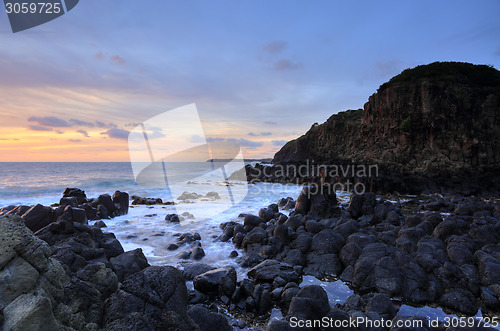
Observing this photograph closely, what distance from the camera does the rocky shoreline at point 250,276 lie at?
3701mm

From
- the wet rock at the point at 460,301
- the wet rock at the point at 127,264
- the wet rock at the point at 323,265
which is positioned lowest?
the wet rock at the point at 460,301

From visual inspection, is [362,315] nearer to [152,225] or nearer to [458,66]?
[152,225]

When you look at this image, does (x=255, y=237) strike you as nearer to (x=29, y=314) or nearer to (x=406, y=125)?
(x=29, y=314)

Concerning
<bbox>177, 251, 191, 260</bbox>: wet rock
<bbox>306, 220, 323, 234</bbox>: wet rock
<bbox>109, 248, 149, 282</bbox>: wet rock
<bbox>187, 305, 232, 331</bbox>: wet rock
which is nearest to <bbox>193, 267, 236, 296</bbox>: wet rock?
<bbox>109, 248, 149, 282</bbox>: wet rock

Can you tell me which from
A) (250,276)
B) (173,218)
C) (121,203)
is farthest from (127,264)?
(121,203)

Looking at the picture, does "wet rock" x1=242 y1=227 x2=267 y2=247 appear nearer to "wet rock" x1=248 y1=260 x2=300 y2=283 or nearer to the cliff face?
"wet rock" x1=248 y1=260 x2=300 y2=283

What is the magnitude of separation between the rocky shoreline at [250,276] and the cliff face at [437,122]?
1908 centimetres

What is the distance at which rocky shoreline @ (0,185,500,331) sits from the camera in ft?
12.1

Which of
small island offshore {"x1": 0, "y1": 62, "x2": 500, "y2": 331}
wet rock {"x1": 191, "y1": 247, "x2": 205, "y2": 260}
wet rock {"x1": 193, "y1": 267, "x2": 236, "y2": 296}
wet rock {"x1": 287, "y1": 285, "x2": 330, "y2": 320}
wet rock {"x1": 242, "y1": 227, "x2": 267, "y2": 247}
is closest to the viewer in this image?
small island offshore {"x1": 0, "y1": 62, "x2": 500, "y2": 331}

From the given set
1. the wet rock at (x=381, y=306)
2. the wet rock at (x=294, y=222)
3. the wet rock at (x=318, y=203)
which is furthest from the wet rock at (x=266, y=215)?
the wet rock at (x=381, y=306)

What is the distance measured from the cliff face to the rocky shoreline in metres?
19.1

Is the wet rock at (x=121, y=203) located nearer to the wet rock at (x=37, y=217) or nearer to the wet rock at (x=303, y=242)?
the wet rock at (x=37, y=217)

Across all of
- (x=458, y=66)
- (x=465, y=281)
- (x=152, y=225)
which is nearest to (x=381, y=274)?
(x=465, y=281)

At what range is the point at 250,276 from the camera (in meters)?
8.32
